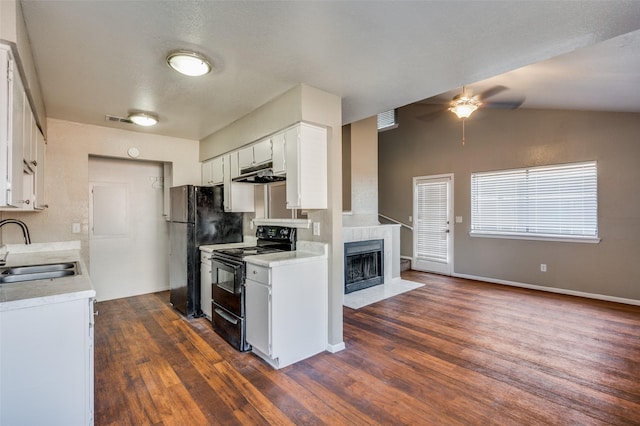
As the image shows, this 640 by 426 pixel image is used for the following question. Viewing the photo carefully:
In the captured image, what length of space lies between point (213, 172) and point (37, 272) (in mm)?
2319

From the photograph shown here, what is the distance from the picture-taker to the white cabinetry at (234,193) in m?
3.88

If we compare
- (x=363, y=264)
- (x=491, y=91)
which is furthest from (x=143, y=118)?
(x=491, y=91)

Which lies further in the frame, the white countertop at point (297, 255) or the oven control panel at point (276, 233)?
the oven control panel at point (276, 233)

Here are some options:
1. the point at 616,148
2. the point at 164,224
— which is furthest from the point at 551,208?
the point at 164,224

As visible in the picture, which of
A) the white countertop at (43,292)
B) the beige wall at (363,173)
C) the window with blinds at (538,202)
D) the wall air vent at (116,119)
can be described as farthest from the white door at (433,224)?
the white countertop at (43,292)

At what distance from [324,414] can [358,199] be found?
3.77 m

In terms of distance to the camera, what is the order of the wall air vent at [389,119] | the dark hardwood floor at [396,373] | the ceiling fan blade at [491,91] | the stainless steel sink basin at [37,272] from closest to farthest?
the dark hardwood floor at [396,373] < the stainless steel sink basin at [37,272] < the ceiling fan blade at [491,91] < the wall air vent at [389,119]

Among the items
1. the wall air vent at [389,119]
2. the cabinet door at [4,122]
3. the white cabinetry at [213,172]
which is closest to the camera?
the cabinet door at [4,122]

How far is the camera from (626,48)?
2689mm

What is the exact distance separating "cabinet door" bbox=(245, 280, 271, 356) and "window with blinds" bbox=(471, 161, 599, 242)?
465cm

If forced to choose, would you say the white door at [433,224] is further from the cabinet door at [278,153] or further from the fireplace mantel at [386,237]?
the cabinet door at [278,153]

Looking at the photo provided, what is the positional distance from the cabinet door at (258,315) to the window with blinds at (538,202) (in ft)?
15.2

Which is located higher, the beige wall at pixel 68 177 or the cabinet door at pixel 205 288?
the beige wall at pixel 68 177

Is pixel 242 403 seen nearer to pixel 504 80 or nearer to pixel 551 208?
pixel 504 80
